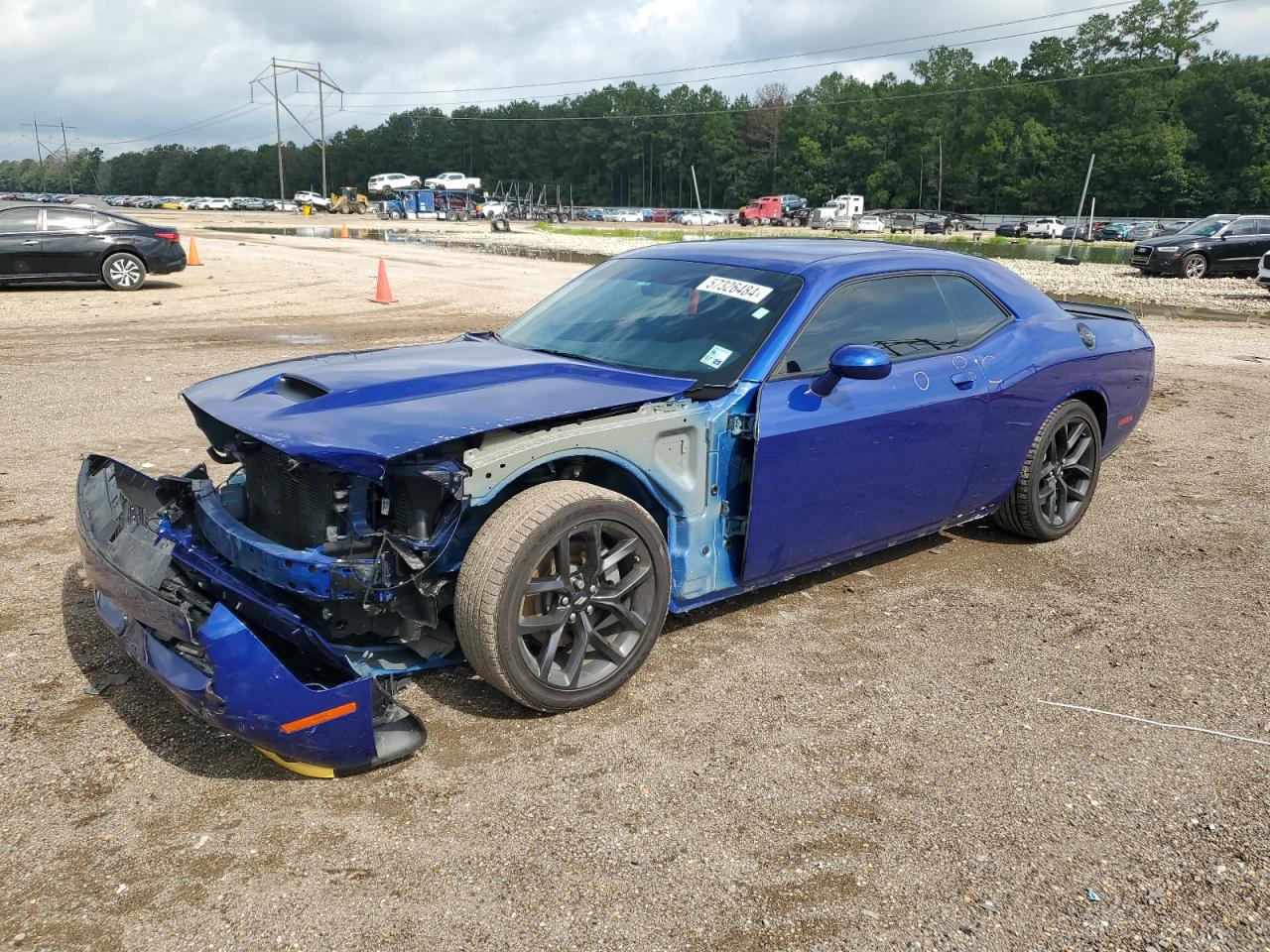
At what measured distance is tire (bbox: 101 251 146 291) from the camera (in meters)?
16.2

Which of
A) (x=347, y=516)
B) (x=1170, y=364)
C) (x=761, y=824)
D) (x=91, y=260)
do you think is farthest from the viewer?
(x=91, y=260)

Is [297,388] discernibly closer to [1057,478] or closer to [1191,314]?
[1057,478]

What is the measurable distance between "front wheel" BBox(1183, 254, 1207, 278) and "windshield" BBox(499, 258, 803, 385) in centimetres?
2417

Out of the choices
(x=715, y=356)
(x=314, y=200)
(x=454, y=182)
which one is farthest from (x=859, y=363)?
(x=314, y=200)

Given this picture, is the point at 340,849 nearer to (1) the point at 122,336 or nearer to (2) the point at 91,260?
(1) the point at 122,336

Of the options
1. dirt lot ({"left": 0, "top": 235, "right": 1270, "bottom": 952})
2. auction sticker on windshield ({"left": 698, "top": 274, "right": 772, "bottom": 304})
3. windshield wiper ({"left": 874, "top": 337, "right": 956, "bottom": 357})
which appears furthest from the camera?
windshield wiper ({"left": 874, "top": 337, "right": 956, "bottom": 357})

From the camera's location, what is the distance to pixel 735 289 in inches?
167

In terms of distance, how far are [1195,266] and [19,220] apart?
25502mm

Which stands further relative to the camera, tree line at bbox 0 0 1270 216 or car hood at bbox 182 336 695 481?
tree line at bbox 0 0 1270 216

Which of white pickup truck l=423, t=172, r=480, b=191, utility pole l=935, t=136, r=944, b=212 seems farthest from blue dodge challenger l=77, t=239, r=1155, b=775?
utility pole l=935, t=136, r=944, b=212

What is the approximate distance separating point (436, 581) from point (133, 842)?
3.67 ft

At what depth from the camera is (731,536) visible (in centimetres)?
385

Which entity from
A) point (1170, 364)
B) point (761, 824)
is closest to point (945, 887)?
point (761, 824)

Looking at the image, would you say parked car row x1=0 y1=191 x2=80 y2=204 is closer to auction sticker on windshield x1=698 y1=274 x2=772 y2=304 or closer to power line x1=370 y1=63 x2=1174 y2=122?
auction sticker on windshield x1=698 y1=274 x2=772 y2=304
